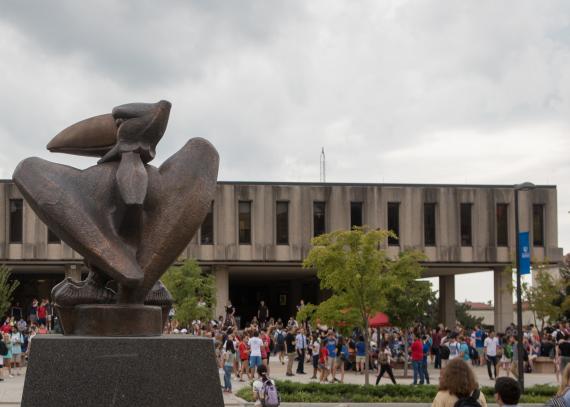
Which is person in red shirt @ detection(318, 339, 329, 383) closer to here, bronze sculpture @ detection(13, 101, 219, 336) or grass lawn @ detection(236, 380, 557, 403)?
grass lawn @ detection(236, 380, 557, 403)

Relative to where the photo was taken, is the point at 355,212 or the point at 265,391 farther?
the point at 355,212

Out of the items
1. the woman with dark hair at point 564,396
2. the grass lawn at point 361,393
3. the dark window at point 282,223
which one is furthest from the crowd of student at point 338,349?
the woman with dark hair at point 564,396

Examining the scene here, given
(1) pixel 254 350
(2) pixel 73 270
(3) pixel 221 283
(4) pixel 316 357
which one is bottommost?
(4) pixel 316 357

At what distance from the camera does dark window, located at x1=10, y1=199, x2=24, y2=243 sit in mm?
49531

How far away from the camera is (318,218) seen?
2025 inches

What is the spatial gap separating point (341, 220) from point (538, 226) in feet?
38.3

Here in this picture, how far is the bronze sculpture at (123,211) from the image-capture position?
9.32 meters

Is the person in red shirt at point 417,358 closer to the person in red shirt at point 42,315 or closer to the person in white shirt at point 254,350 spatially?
the person in white shirt at point 254,350

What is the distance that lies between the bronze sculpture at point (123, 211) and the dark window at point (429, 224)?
141 ft

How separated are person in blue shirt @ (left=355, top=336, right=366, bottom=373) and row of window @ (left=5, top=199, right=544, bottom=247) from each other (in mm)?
17859

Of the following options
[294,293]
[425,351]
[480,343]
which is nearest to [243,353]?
[425,351]

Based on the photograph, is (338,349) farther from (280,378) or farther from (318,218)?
(318,218)

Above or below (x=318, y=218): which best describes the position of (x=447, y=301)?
below

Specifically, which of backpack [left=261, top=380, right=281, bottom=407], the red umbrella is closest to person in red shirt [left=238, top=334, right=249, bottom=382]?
the red umbrella
